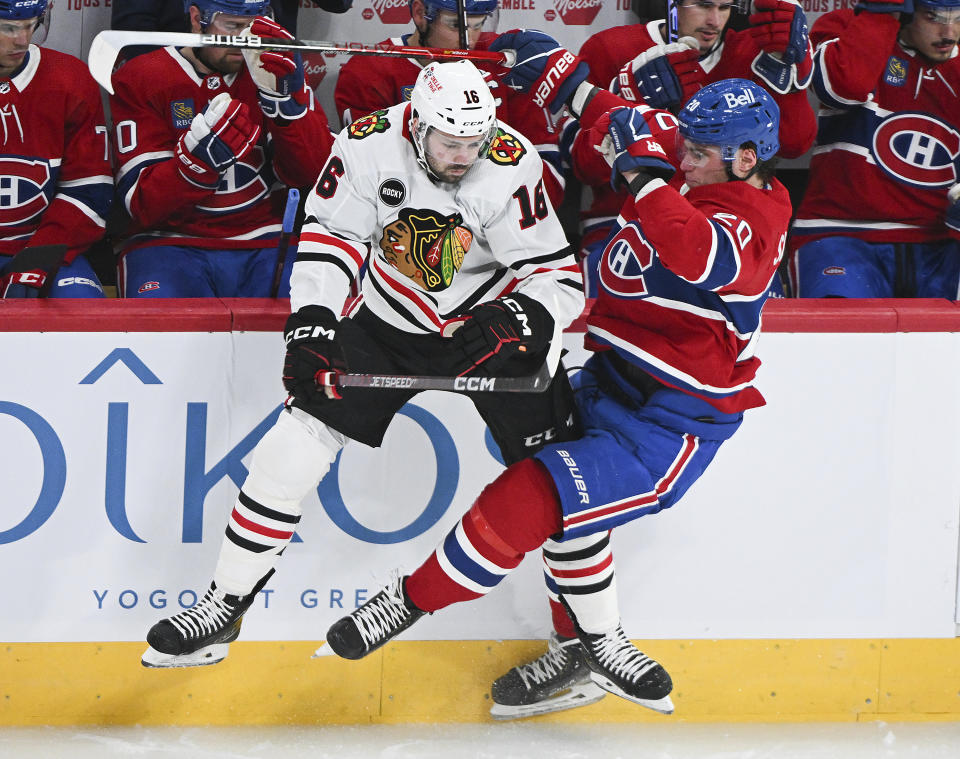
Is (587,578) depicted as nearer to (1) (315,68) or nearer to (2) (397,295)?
(2) (397,295)

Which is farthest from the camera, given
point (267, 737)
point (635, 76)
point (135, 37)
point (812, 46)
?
point (812, 46)

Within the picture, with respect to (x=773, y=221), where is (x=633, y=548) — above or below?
below

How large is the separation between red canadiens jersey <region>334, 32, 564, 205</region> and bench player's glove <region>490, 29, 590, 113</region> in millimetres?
828

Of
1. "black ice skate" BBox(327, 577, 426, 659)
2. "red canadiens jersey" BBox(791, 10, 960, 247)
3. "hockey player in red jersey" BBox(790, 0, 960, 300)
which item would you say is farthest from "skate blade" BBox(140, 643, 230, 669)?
"red canadiens jersey" BBox(791, 10, 960, 247)

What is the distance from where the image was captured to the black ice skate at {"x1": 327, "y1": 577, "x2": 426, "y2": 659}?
2.39 metres

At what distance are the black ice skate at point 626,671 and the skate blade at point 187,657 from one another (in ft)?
2.39

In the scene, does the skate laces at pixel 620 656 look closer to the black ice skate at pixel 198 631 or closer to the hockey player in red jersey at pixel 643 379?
the hockey player in red jersey at pixel 643 379

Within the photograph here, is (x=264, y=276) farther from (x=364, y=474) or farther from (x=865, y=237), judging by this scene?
(x=865, y=237)

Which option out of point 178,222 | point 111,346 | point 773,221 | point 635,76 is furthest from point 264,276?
point 773,221

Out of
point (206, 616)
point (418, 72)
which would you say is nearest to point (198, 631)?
point (206, 616)

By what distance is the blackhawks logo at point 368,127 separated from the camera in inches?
96.7

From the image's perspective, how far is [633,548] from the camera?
9.23 ft

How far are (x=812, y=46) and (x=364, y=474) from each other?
1.82 m

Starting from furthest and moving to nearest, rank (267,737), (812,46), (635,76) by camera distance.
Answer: (812,46) → (635,76) → (267,737)
